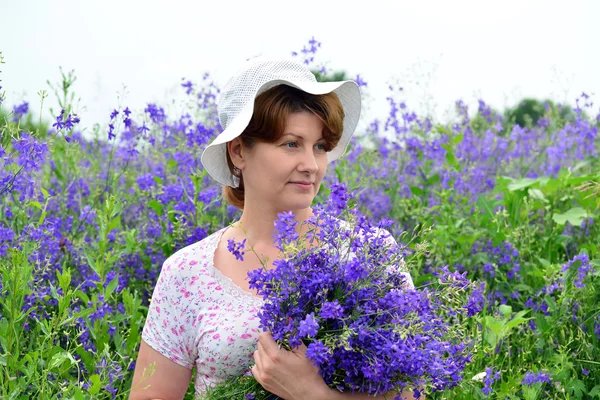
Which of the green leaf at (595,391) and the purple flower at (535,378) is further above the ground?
the purple flower at (535,378)

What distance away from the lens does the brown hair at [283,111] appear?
2.20 meters

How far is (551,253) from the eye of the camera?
155 inches

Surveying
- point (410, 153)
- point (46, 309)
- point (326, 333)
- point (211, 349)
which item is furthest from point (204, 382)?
point (410, 153)

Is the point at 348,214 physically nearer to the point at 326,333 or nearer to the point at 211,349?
the point at 326,333

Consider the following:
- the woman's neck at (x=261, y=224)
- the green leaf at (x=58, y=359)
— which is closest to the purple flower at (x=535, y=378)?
the woman's neck at (x=261, y=224)

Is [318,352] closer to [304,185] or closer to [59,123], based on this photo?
[304,185]

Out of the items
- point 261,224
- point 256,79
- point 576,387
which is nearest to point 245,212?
point 261,224

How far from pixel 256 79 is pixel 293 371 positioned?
0.88 meters

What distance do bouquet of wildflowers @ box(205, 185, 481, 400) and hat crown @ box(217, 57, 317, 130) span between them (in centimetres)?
51

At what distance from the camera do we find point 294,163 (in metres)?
2.18

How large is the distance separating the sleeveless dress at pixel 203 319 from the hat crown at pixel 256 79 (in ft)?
1.54

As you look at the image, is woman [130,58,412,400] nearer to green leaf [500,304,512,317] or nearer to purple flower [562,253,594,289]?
green leaf [500,304,512,317]

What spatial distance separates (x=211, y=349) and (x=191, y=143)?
1.97 meters

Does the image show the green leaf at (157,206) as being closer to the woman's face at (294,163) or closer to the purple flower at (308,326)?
the woman's face at (294,163)
